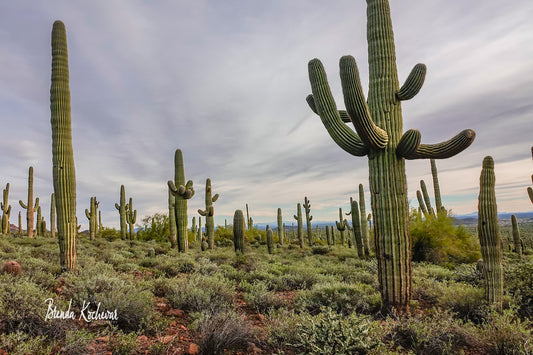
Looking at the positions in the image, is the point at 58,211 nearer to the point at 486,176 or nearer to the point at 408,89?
the point at 408,89

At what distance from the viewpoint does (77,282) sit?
18.5 feet

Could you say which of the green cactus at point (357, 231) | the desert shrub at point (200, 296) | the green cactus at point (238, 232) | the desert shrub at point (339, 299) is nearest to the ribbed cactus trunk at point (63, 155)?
the desert shrub at point (200, 296)

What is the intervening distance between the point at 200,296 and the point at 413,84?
5.95 m

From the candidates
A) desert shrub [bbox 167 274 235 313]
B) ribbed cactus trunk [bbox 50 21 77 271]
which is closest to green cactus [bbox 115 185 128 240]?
ribbed cactus trunk [bbox 50 21 77 271]

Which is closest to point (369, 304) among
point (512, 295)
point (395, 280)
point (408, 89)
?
point (395, 280)

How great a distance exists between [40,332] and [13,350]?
0.44 meters

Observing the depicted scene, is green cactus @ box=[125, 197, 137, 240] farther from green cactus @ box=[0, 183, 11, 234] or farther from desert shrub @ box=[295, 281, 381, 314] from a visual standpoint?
desert shrub @ box=[295, 281, 381, 314]

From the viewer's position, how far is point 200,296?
5762 mm

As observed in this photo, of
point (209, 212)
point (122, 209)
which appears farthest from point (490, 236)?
point (122, 209)

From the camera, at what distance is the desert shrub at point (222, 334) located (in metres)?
4.11

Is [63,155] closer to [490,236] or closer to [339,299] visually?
[339,299]

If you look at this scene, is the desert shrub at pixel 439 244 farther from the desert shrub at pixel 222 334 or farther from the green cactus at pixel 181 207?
the desert shrub at pixel 222 334

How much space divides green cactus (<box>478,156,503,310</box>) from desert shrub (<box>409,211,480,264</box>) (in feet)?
27.9

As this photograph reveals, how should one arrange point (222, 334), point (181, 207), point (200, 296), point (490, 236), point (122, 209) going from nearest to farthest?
1. point (222, 334)
2. point (200, 296)
3. point (490, 236)
4. point (181, 207)
5. point (122, 209)
